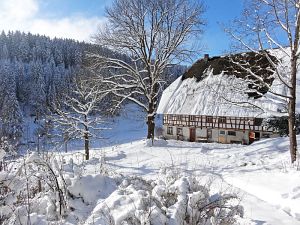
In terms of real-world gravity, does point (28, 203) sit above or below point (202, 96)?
below

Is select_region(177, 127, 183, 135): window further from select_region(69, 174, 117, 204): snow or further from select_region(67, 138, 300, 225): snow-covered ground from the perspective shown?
select_region(69, 174, 117, 204): snow

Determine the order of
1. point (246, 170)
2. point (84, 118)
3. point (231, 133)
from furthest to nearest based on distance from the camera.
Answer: point (231, 133) → point (84, 118) → point (246, 170)

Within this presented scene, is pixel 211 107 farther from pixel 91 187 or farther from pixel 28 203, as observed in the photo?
pixel 28 203

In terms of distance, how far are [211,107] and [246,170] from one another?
587 inches

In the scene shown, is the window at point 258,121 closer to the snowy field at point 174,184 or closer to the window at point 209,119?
the window at point 209,119

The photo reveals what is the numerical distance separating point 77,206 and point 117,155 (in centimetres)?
1067

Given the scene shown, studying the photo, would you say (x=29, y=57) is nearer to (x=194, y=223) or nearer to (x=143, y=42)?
(x=143, y=42)

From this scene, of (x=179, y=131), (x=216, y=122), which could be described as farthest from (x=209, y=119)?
(x=179, y=131)

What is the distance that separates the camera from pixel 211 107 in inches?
997

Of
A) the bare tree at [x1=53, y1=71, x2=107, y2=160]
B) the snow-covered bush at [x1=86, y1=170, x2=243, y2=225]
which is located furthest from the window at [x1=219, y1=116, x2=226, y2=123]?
the snow-covered bush at [x1=86, y1=170, x2=243, y2=225]

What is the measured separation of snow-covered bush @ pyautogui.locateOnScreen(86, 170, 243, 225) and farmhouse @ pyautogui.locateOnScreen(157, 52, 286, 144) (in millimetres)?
18620

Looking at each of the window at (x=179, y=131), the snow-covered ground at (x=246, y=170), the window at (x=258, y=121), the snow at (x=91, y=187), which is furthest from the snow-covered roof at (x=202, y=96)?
the snow at (x=91, y=187)

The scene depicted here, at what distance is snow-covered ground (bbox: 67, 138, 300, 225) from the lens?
21.4 ft

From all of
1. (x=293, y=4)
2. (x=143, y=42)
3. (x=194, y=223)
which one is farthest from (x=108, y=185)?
(x=143, y=42)
